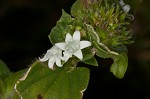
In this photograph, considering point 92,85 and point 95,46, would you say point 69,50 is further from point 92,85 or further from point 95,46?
point 92,85

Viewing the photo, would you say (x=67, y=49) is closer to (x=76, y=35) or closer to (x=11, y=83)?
(x=76, y=35)

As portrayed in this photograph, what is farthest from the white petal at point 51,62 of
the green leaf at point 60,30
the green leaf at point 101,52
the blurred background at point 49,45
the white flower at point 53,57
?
the blurred background at point 49,45

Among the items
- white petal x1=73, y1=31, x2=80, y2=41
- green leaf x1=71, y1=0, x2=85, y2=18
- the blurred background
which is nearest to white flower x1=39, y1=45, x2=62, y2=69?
white petal x1=73, y1=31, x2=80, y2=41

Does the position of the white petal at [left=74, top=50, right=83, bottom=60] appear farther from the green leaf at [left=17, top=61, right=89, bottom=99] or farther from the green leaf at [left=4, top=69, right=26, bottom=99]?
the green leaf at [left=4, top=69, right=26, bottom=99]

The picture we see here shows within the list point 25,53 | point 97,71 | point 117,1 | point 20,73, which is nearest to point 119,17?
point 117,1

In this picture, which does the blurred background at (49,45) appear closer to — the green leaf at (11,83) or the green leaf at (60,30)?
the green leaf at (11,83)

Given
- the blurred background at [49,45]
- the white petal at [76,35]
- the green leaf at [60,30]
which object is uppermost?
the green leaf at [60,30]

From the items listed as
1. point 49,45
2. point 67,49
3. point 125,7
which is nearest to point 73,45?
point 67,49

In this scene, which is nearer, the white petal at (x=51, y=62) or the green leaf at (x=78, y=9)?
the white petal at (x=51, y=62)
